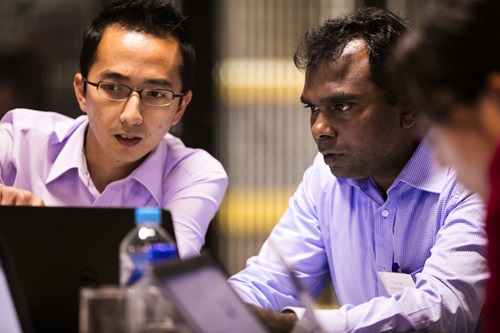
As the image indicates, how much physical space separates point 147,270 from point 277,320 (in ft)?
1.25

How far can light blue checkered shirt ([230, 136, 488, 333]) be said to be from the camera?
1.90m

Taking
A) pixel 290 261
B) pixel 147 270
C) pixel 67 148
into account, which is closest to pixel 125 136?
pixel 67 148

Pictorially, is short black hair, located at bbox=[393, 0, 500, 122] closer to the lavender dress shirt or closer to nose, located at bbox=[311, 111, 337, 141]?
nose, located at bbox=[311, 111, 337, 141]

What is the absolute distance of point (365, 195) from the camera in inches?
92.0

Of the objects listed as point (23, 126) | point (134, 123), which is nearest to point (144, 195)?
point (134, 123)

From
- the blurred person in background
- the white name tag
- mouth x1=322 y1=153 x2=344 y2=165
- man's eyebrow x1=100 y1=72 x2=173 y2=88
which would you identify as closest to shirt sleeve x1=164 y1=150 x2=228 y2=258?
man's eyebrow x1=100 y1=72 x2=173 y2=88

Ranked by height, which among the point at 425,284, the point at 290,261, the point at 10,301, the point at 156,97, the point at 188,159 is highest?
the point at 156,97

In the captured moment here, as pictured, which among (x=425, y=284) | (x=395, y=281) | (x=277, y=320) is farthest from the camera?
(x=395, y=281)

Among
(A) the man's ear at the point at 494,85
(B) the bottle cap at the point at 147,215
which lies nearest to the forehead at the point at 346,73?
(B) the bottle cap at the point at 147,215

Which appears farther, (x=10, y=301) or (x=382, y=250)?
(x=382, y=250)

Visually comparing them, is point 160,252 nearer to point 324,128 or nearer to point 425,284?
point 425,284

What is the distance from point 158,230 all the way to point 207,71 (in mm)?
2347

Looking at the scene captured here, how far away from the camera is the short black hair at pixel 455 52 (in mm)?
1202

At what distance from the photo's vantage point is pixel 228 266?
13.5 feet
